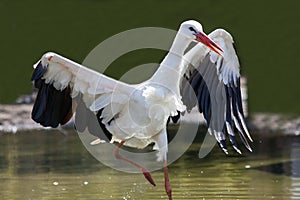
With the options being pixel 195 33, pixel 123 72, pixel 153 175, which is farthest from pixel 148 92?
pixel 123 72

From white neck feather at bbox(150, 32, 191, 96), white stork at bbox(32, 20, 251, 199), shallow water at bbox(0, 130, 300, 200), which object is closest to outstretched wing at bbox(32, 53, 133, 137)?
white stork at bbox(32, 20, 251, 199)

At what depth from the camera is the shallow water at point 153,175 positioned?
988 cm

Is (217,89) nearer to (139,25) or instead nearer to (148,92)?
(148,92)

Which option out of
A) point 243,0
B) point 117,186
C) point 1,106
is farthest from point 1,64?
point 117,186

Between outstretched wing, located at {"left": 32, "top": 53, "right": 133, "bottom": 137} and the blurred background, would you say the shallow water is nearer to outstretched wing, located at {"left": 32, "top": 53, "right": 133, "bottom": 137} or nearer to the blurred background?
the blurred background

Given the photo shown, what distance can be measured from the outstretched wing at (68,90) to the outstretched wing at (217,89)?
0.98 metres

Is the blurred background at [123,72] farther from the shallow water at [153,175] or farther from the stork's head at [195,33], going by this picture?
the stork's head at [195,33]

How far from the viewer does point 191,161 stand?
12133 mm

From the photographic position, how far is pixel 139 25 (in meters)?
21.9

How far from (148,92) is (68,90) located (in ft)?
2.70

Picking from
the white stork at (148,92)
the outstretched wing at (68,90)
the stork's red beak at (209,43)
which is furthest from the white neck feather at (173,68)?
the outstretched wing at (68,90)

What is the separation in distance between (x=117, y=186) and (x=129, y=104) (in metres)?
1.49

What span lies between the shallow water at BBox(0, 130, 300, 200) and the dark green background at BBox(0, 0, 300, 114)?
16.5ft

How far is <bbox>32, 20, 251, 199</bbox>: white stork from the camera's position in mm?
9031
